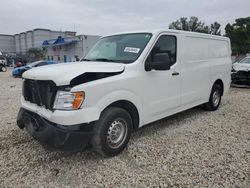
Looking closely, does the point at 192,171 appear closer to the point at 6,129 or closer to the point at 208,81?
the point at 208,81

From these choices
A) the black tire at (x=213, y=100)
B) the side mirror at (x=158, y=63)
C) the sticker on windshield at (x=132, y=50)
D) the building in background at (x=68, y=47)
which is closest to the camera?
the side mirror at (x=158, y=63)

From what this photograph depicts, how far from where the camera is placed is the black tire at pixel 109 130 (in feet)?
10.4

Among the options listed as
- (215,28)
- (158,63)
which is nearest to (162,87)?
(158,63)

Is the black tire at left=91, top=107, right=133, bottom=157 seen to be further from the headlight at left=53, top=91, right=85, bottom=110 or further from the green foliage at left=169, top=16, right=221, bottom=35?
the green foliage at left=169, top=16, right=221, bottom=35

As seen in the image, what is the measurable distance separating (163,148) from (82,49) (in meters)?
34.9

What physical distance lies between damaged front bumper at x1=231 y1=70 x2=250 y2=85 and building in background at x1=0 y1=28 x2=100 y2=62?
2100 centimetres

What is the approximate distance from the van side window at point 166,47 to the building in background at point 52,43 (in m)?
24.8

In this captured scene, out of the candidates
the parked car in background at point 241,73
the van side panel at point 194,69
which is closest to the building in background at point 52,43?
the parked car in background at point 241,73

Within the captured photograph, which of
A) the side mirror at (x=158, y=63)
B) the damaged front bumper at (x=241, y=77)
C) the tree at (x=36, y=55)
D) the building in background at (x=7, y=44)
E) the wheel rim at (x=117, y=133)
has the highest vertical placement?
the building in background at (x=7, y=44)

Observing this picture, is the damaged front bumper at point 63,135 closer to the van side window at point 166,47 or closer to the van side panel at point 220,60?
the van side window at point 166,47

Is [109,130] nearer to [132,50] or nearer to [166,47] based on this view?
[132,50]

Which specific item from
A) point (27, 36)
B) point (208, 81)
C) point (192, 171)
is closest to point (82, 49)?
point (208, 81)

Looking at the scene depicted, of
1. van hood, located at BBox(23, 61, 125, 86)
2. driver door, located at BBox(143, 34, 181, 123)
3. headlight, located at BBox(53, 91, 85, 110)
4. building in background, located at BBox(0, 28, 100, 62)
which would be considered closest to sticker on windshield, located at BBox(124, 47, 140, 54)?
driver door, located at BBox(143, 34, 181, 123)

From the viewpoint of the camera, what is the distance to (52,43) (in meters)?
44.2
